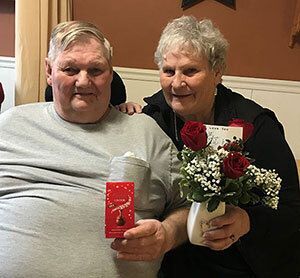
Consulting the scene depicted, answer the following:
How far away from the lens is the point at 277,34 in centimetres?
304

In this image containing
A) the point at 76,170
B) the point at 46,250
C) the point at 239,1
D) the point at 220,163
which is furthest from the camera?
the point at 239,1

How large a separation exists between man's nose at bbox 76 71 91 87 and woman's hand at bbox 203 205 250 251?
60cm

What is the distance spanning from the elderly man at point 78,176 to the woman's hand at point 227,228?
13 centimetres

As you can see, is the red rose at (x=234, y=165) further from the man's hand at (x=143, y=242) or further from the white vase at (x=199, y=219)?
the man's hand at (x=143, y=242)

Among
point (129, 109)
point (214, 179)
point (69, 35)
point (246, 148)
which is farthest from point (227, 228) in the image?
point (69, 35)

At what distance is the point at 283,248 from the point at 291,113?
5.49 ft

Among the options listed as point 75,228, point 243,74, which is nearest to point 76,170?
point 75,228

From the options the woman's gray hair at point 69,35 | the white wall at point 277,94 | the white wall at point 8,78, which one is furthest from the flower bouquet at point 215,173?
the white wall at point 8,78

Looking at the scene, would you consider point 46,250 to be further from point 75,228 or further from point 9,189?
point 9,189

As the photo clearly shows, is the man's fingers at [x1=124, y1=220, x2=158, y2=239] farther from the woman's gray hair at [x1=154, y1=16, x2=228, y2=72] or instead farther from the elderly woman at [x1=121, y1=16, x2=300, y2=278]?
the woman's gray hair at [x1=154, y1=16, x2=228, y2=72]

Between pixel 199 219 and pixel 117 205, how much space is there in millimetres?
255

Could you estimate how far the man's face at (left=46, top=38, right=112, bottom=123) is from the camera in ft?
5.17

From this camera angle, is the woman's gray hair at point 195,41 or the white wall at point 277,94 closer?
the woman's gray hair at point 195,41

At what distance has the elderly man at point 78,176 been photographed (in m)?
1.38
